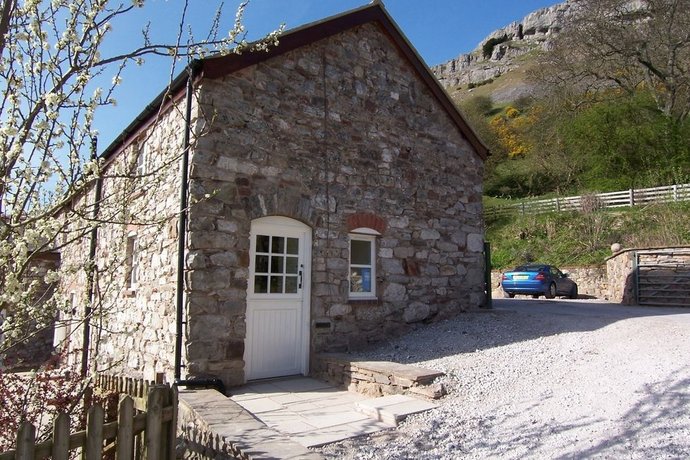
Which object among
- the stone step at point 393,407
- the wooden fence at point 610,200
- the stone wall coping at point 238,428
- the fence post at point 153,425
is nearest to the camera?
the fence post at point 153,425

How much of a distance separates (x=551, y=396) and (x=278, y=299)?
12.3 ft

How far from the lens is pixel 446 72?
103m

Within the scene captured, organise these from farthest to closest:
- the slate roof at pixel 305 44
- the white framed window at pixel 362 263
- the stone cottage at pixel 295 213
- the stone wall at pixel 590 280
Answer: the stone wall at pixel 590 280 → the white framed window at pixel 362 263 → the slate roof at pixel 305 44 → the stone cottage at pixel 295 213

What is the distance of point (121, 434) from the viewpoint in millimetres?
2996

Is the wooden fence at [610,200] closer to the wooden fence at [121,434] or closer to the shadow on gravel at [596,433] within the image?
the shadow on gravel at [596,433]

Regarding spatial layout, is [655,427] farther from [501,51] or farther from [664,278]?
[501,51]

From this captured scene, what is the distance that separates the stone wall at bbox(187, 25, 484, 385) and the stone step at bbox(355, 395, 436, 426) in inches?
79.2

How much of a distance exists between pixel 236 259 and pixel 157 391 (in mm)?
3142

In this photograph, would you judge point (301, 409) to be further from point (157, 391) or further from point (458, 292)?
point (458, 292)

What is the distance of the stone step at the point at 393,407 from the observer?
185 inches

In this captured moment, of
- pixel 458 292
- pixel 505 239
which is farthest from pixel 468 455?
pixel 505 239

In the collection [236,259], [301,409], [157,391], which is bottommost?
[301,409]

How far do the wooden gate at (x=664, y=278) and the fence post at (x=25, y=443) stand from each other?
15177mm

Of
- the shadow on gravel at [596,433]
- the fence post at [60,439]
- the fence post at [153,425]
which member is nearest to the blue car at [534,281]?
the shadow on gravel at [596,433]
